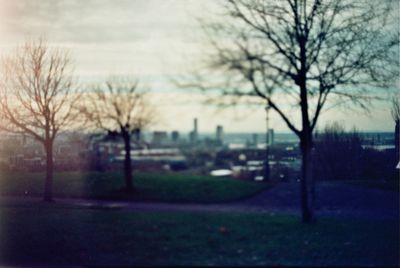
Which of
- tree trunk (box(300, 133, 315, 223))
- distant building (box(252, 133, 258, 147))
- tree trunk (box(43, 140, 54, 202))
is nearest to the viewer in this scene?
distant building (box(252, 133, 258, 147))

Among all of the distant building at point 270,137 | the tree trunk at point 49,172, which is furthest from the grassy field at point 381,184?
the tree trunk at point 49,172

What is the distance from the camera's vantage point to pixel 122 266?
549 centimetres

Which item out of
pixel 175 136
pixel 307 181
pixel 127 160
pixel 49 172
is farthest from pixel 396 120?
pixel 49 172

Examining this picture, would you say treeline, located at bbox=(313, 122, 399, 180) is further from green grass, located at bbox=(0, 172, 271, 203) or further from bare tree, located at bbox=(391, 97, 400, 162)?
green grass, located at bbox=(0, 172, 271, 203)

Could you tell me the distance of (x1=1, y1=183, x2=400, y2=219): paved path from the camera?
24.9 ft

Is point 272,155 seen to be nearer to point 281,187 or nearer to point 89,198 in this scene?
point 281,187

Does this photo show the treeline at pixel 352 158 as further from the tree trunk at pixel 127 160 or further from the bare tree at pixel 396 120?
the tree trunk at pixel 127 160

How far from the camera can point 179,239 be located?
680 centimetres

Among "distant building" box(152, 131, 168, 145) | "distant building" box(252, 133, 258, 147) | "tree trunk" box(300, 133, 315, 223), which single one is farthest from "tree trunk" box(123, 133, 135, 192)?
"tree trunk" box(300, 133, 315, 223)

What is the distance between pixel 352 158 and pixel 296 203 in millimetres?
3052

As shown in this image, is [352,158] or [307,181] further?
[307,181]

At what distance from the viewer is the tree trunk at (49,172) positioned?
23.6 feet

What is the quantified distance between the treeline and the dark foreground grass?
0.96m

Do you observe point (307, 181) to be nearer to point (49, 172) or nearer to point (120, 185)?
point (120, 185)
